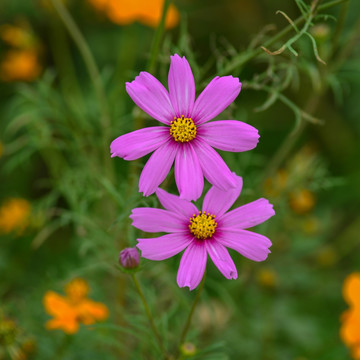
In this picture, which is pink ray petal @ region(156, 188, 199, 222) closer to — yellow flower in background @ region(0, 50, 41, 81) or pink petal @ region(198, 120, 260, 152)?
pink petal @ region(198, 120, 260, 152)

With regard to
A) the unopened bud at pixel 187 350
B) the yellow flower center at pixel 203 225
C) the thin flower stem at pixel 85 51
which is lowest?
the unopened bud at pixel 187 350

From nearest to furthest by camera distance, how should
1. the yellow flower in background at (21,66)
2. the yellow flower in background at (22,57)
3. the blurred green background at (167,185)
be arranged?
the blurred green background at (167,185), the yellow flower in background at (22,57), the yellow flower in background at (21,66)

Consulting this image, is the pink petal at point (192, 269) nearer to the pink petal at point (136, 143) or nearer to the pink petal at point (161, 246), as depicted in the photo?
the pink petal at point (161, 246)

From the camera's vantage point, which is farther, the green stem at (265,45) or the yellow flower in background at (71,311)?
the yellow flower in background at (71,311)

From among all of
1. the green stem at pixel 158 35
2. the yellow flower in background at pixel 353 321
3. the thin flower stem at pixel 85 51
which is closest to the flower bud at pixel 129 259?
the green stem at pixel 158 35

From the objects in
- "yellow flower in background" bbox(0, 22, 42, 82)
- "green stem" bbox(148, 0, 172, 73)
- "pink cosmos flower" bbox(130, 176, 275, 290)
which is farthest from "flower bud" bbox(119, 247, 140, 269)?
"yellow flower in background" bbox(0, 22, 42, 82)

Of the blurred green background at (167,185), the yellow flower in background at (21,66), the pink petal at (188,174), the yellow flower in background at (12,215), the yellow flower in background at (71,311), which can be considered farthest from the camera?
the yellow flower in background at (21,66)

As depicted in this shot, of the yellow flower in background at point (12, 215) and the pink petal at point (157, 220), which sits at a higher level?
the yellow flower in background at point (12, 215)

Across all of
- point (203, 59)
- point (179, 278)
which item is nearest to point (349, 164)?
point (203, 59)
